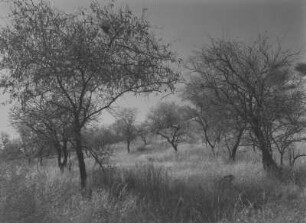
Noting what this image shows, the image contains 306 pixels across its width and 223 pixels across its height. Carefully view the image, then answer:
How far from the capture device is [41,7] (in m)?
7.74

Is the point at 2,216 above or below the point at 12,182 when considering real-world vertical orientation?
below

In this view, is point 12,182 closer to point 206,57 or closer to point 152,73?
point 152,73

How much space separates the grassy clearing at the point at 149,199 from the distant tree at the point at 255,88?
181 centimetres

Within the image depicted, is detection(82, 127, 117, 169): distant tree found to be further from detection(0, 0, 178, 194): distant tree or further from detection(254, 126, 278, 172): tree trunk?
detection(254, 126, 278, 172): tree trunk

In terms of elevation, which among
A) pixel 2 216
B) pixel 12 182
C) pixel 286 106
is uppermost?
pixel 286 106

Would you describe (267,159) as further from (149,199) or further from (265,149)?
(149,199)

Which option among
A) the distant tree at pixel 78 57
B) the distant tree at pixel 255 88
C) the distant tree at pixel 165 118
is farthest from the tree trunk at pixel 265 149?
the distant tree at pixel 165 118

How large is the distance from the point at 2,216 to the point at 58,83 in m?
4.40

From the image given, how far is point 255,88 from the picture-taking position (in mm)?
12117

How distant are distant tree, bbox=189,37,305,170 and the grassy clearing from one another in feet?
5.93

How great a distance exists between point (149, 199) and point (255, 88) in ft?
22.0

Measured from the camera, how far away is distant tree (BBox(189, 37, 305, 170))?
1181cm

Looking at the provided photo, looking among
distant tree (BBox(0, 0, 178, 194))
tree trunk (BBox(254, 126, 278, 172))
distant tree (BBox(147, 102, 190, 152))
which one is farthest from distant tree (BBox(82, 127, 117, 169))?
distant tree (BBox(147, 102, 190, 152))

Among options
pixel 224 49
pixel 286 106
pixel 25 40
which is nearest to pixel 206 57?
pixel 224 49
